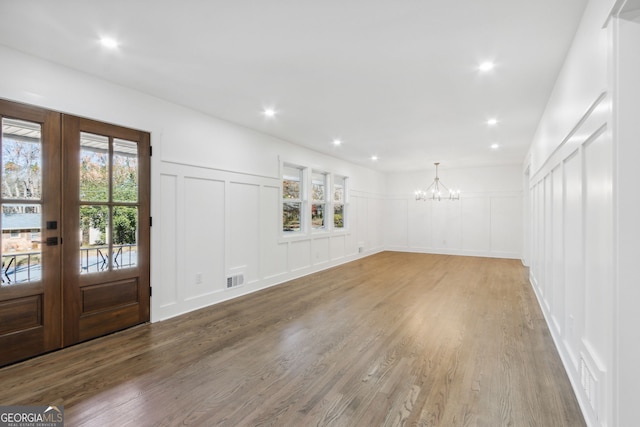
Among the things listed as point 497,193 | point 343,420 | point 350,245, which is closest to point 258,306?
point 343,420

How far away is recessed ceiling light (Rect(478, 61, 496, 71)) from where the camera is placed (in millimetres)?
2816

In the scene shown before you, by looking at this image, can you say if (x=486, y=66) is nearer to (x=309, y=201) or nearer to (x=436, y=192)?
(x=309, y=201)

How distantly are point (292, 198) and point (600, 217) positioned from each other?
16.0 feet

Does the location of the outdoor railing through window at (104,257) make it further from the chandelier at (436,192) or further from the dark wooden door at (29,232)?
the chandelier at (436,192)

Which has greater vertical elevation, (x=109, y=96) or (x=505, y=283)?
(x=109, y=96)

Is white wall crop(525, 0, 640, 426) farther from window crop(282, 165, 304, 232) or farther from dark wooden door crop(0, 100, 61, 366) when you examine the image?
window crop(282, 165, 304, 232)

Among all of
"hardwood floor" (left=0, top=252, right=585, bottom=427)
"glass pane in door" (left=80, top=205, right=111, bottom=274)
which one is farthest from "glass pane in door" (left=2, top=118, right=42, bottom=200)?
"hardwood floor" (left=0, top=252, right=585, bottom=427)

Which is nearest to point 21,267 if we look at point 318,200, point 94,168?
point 94,168

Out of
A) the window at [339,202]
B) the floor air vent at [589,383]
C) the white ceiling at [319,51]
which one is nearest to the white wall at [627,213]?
the floor air vent at [589,383]

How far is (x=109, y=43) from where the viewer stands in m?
2.50

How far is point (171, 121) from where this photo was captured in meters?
3.82

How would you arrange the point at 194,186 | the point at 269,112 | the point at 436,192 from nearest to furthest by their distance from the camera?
the point at 194,186, the point at 269,112, the point at 436,192

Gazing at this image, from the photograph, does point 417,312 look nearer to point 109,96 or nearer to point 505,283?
point 505,283

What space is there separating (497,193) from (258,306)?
7.66m
